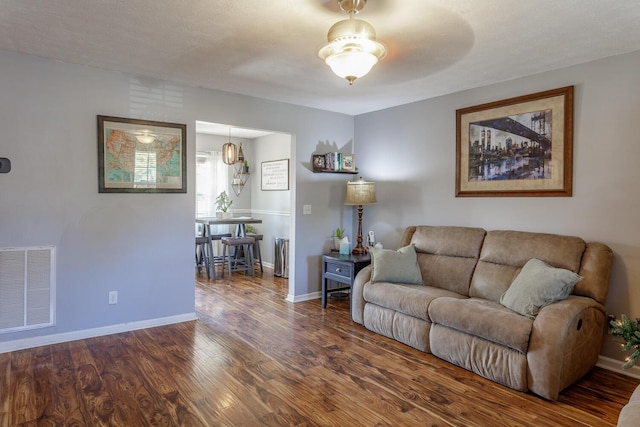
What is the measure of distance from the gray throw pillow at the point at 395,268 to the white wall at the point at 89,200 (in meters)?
1.90

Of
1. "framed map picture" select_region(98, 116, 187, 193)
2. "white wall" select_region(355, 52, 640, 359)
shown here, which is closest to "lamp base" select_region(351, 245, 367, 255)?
"white wall" select_region(355, 52, 640, 359)

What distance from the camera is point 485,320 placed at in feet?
8.91

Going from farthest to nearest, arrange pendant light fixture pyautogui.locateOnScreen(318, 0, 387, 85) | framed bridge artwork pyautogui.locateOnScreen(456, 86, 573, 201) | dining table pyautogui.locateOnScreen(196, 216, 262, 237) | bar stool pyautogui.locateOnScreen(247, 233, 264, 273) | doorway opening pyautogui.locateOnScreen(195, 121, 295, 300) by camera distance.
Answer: doorway opening pyautogui.locateOnScreen(195, 121, 295, 300) → bar stool pyautogui.locateOnScreen(247, 233, 264, 273) → dining table pyautogui.locateOnScreen(196, 216, 262, 237) → framed bridge artwork pyautogui.locateOnScreen(456, 86, 573, 201) → pendant light fixture pyautogui.locateOnScreen(318, 0, 387, 85)

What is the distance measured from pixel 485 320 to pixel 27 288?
11.7 feet

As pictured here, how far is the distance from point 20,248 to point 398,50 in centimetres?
336

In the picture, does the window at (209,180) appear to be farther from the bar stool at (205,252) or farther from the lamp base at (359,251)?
the lamp base at (359,251)

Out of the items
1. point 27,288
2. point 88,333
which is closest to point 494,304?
point 88,333

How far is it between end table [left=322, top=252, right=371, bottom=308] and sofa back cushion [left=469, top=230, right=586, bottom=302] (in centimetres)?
121

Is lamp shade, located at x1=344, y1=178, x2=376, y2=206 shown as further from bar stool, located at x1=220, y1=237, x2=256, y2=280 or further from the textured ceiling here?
bar stool, located at x1=220, y1=237, x2=256, y2=280

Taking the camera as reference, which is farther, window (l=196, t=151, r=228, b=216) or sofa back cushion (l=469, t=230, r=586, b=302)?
window (l=196, t=151, r=228, b=216)

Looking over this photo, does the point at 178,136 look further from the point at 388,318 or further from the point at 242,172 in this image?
the point at 242,172

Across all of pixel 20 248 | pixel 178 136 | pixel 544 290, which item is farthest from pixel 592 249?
pixel 20 248

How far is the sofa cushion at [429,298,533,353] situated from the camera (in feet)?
8.34

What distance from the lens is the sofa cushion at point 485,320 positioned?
8.34 ft
